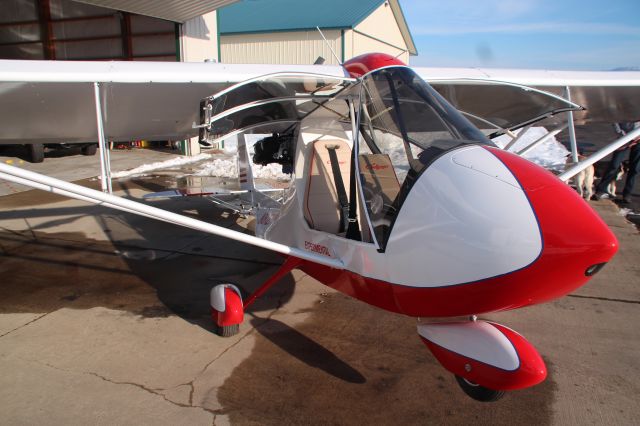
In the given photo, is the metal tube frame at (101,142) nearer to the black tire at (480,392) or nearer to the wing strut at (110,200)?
the wing strut at (110,200)

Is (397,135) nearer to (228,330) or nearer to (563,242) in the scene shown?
(563,242)

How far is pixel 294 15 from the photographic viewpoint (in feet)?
72.5

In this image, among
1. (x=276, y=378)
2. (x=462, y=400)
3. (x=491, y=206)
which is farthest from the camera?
(x=276, y=378)

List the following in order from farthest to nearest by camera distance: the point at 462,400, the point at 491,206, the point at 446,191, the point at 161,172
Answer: the point at 161,172 < the point at 462,400 < the point at 446,191 < the point at 491,206

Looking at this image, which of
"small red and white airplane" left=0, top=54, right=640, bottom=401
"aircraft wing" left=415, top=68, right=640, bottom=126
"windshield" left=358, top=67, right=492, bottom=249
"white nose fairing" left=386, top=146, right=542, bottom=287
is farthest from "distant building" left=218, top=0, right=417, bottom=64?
"white nose fairing" left=386, top=146, right=542, bottom=287

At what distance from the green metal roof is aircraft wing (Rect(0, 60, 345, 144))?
54.2 feet

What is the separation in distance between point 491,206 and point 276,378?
2031 millimetres

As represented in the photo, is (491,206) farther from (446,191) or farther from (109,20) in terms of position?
(109,20)

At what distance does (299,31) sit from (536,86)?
687 inches

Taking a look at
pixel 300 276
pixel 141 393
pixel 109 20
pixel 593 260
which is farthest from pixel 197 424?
pixel 109 20

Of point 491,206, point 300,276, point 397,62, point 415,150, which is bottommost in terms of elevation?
point 300,276

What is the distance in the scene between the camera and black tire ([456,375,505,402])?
9.64 feet

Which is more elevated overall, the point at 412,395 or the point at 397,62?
the point at 397,62

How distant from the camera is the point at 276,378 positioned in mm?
3438
